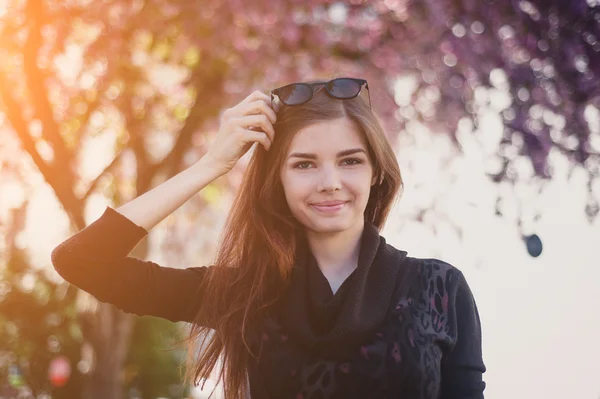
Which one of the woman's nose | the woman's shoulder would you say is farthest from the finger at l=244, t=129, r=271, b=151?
the woman's shoulder

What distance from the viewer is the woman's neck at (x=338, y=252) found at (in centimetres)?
271

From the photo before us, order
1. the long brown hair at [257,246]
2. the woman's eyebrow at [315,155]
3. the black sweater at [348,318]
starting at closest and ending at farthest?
the black sweater at [348,318]
the woman's eyebrow at [315,155]
the long brown hair at [257,246]

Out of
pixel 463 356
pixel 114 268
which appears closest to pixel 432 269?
pixel 463 356

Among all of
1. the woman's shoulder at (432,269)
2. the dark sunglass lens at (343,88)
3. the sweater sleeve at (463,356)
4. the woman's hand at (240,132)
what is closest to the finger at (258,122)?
the woman's hand at (240,132)

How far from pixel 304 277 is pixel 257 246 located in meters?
0.22

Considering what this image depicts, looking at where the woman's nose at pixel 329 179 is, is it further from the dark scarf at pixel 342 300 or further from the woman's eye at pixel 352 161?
the dark scarf at pixel 342 300

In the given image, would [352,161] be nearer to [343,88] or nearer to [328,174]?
[328,174]

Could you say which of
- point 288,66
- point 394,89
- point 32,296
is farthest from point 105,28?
point 32,296

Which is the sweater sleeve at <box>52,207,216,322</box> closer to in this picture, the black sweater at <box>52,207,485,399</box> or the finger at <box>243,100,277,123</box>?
the black sweater at <box>52,207,485,399</box>

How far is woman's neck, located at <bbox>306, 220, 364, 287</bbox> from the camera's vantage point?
271 centimetres

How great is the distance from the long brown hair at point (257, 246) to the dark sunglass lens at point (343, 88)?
0.08 feet

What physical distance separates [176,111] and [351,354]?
22.5ft

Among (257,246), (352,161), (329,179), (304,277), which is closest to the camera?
(329,179)

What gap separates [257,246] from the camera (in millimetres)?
2805
